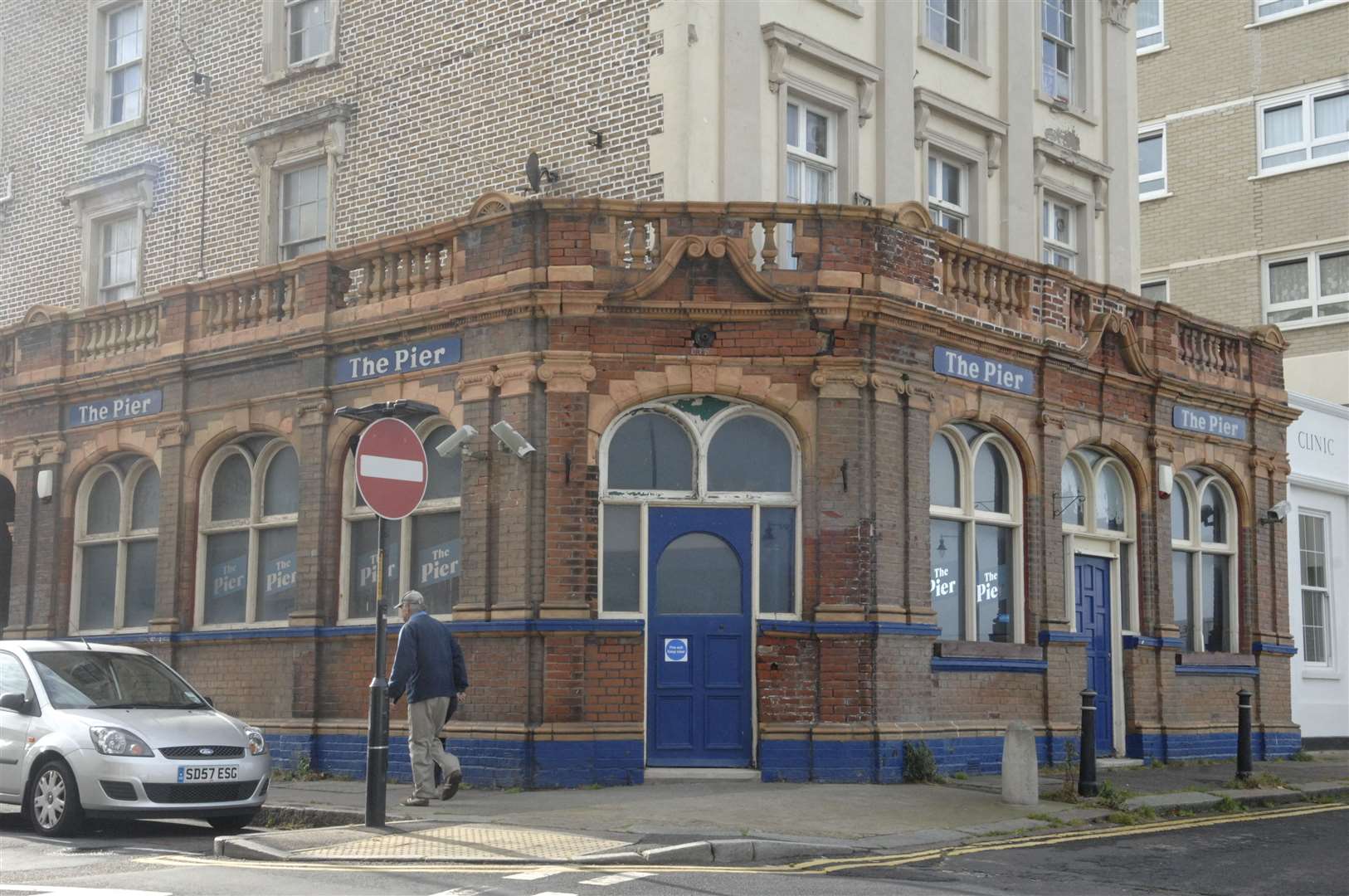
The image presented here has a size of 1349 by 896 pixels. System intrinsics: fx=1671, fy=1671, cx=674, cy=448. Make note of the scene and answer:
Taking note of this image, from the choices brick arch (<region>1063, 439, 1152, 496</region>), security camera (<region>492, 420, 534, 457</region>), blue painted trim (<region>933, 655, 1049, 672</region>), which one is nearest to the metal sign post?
security camera (<region>492, 420, 534, 457</region>)

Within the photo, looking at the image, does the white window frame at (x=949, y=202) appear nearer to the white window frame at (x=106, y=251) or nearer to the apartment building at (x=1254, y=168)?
the apartment building at (x=1254, y=168)

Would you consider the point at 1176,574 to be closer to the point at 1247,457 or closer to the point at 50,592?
the point at 1247,457

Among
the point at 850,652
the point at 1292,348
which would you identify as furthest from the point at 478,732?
the point at 1292,348

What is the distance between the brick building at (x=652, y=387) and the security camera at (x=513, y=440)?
1.00ft

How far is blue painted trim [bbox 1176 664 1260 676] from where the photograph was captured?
21.4m

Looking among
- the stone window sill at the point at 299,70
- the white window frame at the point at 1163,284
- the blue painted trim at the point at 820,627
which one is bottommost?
the blue painted trim at the point at 820,627

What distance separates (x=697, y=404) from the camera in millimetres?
16938

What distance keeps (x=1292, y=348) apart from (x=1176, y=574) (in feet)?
Result: 36.8

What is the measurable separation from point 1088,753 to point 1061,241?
416 inches

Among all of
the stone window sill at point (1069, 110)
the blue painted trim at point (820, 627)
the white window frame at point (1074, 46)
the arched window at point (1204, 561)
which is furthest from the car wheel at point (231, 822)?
the white window frame at point (1074, 46)

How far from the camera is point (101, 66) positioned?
85.0 feet

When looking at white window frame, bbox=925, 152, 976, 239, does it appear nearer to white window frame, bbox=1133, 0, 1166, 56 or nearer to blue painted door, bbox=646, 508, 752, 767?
blue painted door, bbox=646, 508, 752, 767

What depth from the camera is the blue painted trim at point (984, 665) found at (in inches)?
699

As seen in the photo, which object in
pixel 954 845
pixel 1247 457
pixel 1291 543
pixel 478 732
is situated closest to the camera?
pixel 954 845
